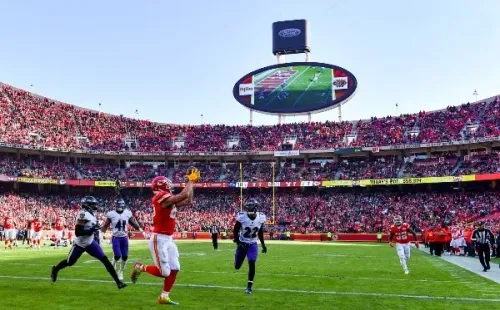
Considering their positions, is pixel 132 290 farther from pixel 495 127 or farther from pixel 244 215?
pixel 495 127

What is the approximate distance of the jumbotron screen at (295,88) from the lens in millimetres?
69688

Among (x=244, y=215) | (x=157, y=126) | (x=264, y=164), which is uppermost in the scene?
(x=157, y=126)

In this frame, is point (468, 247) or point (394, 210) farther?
point (394, 210)

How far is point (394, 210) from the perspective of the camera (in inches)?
2314

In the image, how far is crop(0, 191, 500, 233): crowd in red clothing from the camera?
5528 cm

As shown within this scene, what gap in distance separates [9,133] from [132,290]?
177ft

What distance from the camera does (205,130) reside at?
79.4 m

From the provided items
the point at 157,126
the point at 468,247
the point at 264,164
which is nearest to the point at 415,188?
the point at 264,164

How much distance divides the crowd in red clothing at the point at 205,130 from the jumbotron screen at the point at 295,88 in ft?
15.5

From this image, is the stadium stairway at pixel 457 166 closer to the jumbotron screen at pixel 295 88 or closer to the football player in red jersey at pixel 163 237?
the jumbotron screen at pixel 295 88

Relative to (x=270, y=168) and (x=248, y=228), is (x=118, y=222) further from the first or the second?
(x=270, y=168)

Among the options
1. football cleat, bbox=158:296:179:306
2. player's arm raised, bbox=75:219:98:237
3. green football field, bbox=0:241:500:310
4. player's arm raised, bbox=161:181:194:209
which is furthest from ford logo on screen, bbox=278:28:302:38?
football cleat, bbox=158:296:179:306

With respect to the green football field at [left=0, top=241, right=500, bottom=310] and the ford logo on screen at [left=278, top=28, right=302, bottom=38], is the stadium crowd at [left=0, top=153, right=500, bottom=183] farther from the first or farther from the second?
the green football field at [left=0, top=241, right=500, bottom=310]

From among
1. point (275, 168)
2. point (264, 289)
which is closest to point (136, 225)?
point (264, 289)
